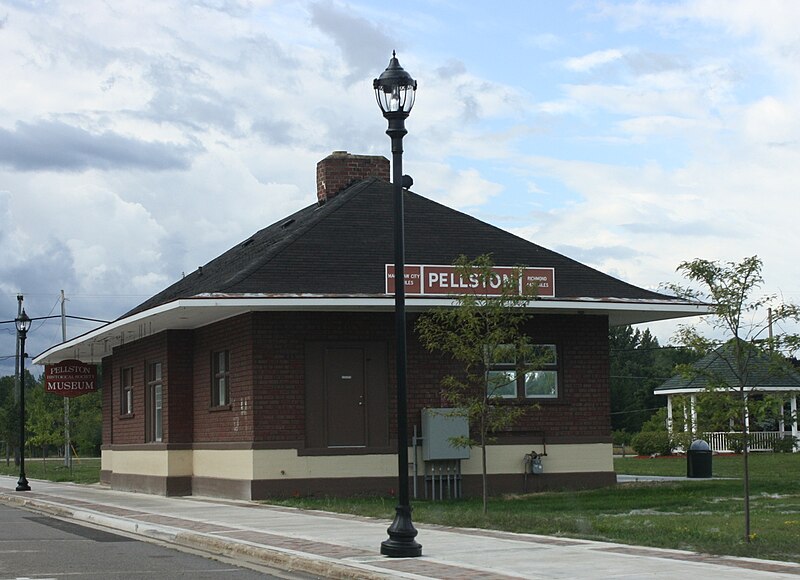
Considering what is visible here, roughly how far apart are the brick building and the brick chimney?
1.05m

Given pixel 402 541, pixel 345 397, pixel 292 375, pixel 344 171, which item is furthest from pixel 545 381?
pixel 402 541

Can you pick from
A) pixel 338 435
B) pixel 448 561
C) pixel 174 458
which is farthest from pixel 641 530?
pixel 174 458

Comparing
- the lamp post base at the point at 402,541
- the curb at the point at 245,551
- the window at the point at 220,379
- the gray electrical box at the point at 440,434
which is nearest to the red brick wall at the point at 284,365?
the window at the point at 220,379

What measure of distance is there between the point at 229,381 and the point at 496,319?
27.6ft

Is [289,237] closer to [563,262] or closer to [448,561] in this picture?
[563,262]

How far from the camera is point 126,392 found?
32.5 metres

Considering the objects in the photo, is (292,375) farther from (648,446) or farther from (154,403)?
(648,446)

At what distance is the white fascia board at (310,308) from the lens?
2289 cm

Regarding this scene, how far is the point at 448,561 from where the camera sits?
13.1 m

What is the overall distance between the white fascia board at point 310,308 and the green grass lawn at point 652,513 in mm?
3554

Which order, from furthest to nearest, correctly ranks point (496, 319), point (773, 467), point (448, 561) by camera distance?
1. point (773, 467)
2. point (496, 319)
3. point (448, 561)

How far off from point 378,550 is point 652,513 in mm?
6473

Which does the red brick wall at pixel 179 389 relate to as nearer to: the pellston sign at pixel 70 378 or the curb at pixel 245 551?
the curb at pixel 245 551

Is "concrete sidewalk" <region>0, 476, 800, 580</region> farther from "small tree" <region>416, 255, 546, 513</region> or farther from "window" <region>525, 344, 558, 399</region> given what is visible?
"window" <region>525, 344, 558, 399</region>
